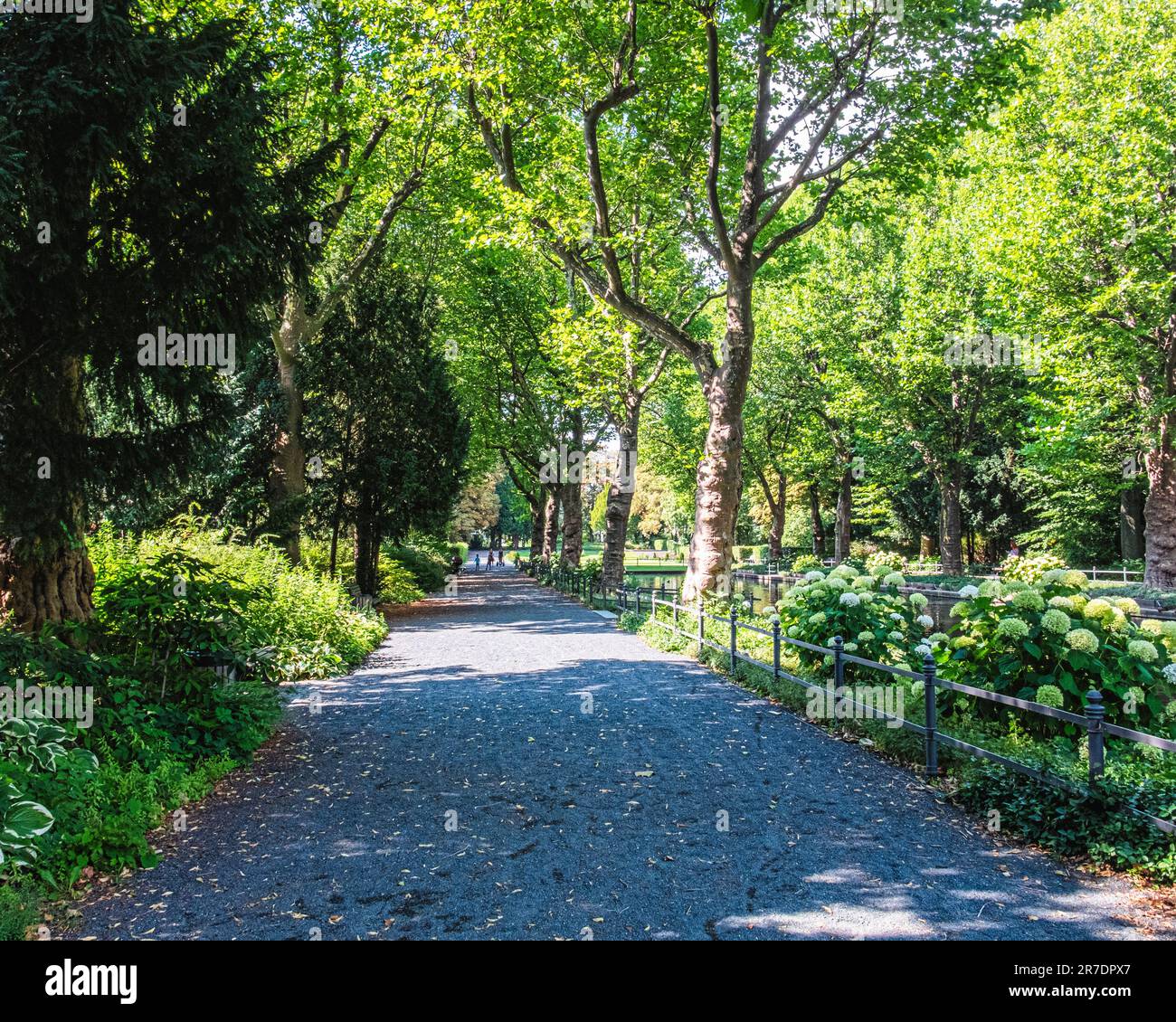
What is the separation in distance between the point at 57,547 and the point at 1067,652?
8373mm

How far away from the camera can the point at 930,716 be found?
672 cm

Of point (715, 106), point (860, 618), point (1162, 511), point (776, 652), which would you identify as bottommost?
point (776, 652)

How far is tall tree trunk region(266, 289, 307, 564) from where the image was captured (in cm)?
1767

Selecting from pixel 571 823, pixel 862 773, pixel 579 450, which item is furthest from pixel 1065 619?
pixel 579 450

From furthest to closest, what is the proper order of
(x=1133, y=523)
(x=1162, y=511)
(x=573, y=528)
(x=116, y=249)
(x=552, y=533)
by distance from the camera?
(x=552, y=533) → (x=573, y=528) → (x=1133, y=523) → (x=1162, y=511) → (x=116, y=249)

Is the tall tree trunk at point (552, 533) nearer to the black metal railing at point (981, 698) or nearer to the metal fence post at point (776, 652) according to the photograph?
the metal fence post at point (776, 652)

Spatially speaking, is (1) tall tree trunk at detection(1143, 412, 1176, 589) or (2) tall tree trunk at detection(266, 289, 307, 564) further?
(1) tall tree trunk at detection(1143, 412, 1176, 589)

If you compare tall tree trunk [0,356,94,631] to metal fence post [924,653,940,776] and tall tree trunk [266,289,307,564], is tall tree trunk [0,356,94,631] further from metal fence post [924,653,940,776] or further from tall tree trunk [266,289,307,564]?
A: tall tree trunk [266,289,307,564]

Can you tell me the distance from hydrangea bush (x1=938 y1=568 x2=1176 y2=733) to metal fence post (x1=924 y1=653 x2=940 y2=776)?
55cm

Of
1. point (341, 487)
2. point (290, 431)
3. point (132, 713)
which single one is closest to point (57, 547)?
point (132, 713)

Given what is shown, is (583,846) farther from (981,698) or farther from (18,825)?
(981,698)

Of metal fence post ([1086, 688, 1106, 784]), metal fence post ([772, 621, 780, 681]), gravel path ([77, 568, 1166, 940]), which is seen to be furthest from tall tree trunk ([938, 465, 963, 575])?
metal fence post ([1086, 688, 1106, 784])

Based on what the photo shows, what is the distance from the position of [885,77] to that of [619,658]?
10624 millimetres

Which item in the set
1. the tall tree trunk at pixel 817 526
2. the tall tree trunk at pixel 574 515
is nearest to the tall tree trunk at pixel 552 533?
the tall tree trunk at pixel 574 515
